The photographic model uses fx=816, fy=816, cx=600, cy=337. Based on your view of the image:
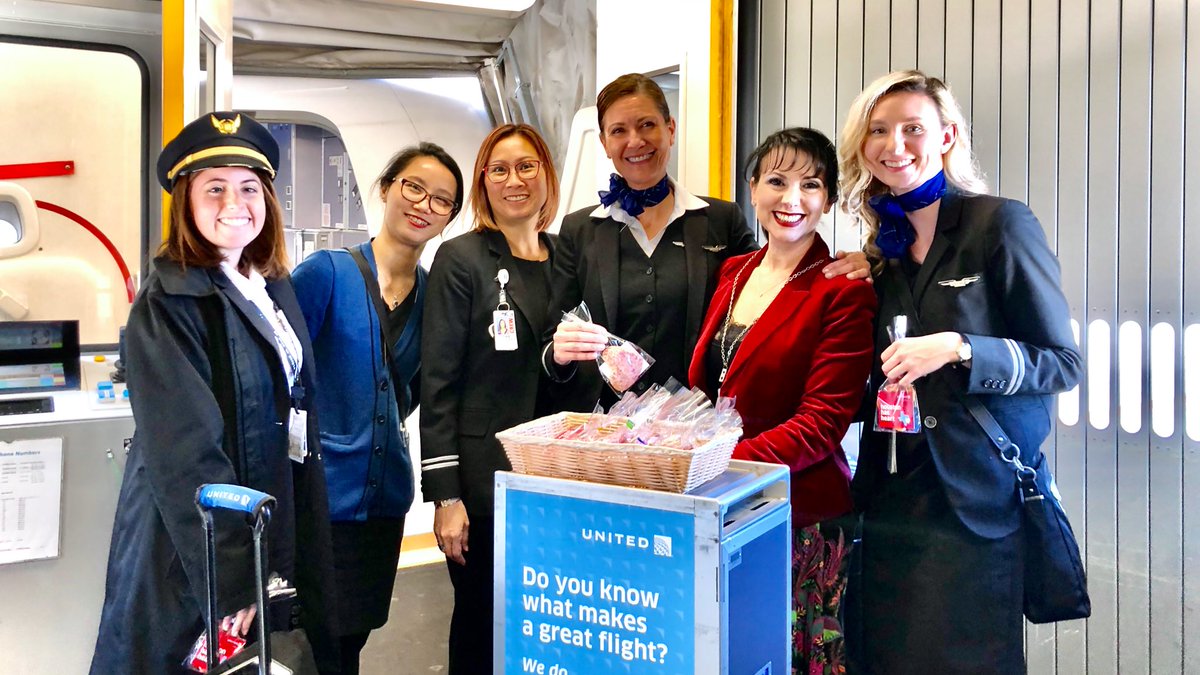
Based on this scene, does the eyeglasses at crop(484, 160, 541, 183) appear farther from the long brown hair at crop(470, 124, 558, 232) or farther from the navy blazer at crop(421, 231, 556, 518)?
the navy blazer at crop(421, 231, 556, 518)

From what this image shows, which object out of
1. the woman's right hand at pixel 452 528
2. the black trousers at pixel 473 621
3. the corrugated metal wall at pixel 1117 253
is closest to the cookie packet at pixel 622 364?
the woman's right hand at pixel 452 528

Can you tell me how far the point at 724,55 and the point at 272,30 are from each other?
249cm

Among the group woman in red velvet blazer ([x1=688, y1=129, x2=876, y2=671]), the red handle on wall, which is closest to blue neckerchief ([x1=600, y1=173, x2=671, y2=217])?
woman in red velvet blazer ([x1=688, y1=129, x2=876, y2=671])

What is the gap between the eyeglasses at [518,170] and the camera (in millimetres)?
2320

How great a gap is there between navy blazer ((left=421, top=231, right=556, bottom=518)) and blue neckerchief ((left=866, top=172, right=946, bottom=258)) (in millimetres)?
940

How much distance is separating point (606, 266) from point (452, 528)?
83cm

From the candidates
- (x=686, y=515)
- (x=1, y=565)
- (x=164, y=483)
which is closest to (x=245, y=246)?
(x=164, y=483)

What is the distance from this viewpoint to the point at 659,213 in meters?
2.38

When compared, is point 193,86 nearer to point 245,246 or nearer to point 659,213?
point 245,246

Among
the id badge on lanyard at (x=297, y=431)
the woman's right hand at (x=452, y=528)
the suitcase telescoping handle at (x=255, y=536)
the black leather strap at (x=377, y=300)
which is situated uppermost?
the black leather strap at (x=377, y=300)

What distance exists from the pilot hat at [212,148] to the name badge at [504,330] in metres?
0.66

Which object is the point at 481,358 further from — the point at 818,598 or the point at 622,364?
the point at 818,598

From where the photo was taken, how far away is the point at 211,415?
5.44 feet

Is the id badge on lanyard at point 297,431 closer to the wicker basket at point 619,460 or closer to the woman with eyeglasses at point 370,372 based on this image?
the woman with eyeglasses at point 370,372
